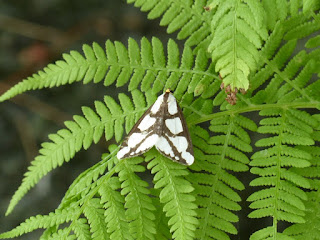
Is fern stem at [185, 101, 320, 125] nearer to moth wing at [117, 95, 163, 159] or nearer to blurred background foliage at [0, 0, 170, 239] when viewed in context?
moth wing at [117, 95, 163, 159]

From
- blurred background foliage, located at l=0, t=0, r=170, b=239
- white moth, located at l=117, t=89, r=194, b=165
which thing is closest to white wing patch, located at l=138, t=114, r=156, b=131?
white moth, located at l=117, t=89, r=194, b=165

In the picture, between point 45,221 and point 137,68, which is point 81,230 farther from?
point 137,68

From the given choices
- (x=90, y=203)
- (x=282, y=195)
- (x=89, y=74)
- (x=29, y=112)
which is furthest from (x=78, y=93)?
(x=282, y=195)

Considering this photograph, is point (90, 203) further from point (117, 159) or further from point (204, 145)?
point (204, 145)

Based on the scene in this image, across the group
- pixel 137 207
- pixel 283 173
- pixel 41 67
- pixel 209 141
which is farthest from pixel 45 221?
pixel 41 67

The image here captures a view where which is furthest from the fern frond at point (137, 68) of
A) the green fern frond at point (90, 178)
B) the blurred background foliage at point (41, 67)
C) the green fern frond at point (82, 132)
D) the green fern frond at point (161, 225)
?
the blurred background foliage at point (41, 67)

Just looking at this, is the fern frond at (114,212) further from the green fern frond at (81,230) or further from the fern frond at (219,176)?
the fern frond at (219,176)

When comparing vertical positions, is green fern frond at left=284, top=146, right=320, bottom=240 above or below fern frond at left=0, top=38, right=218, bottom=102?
below
